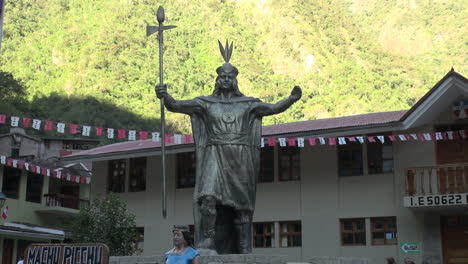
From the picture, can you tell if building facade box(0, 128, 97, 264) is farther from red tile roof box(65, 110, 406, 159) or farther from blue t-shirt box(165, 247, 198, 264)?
blue t-shirt box(165, 247, 198, 264)

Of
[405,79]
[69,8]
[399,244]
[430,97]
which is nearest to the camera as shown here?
[430,97]

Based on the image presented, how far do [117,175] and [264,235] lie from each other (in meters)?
7.30

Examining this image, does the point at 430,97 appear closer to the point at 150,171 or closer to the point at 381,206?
the point at 381,206

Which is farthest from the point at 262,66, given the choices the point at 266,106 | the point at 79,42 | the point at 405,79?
the point at 266,106

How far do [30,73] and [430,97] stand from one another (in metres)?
75.8

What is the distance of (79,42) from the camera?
96750 millimetres

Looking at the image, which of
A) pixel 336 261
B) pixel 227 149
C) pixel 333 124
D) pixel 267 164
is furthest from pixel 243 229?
pixel 267 164

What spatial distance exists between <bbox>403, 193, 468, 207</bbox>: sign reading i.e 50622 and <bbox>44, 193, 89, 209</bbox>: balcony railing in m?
21.3

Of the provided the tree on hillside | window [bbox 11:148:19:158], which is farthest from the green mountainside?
the tree on hillside

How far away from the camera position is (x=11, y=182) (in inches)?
1355

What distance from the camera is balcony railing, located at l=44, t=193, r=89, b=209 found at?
3662cm

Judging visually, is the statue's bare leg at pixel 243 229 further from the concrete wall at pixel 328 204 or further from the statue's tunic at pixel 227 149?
the concrete wall at pixel 328 204

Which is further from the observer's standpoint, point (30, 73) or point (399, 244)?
point (30, 73)

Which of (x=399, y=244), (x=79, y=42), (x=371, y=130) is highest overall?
(x=79, y=42)
